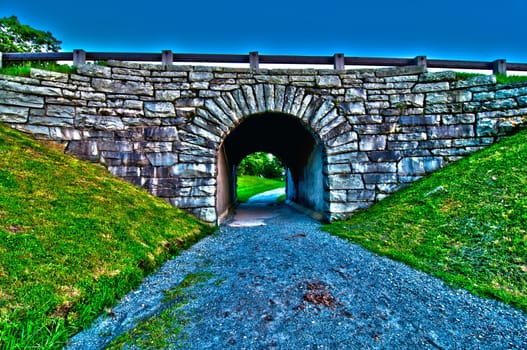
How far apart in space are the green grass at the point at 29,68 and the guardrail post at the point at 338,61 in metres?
6.58

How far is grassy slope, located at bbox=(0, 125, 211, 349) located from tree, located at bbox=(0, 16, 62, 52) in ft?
57.5

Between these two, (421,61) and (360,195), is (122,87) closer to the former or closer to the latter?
(360,195)

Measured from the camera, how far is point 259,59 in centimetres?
654

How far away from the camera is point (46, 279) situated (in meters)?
2.37

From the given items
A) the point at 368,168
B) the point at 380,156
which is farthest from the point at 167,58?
the point at 380,156

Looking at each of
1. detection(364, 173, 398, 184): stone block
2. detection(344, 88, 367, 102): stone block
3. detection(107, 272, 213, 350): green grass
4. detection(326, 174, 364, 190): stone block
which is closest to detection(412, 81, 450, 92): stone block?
detection(344, 88, 367, 102): stone block

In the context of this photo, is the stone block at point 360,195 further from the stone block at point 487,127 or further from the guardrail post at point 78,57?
the guardrail post at point 78,57

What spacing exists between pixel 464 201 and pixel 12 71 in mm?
10132

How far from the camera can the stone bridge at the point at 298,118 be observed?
240 inches

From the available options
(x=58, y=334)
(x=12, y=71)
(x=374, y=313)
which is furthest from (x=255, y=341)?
(x=12, y=71)

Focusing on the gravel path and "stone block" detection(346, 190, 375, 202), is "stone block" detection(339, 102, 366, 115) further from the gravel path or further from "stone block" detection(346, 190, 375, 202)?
the gravel path

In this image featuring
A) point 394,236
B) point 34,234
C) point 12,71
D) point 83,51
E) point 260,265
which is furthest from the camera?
point 83,51

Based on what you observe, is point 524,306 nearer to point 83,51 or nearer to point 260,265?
point 260,265

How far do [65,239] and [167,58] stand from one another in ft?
16.4
